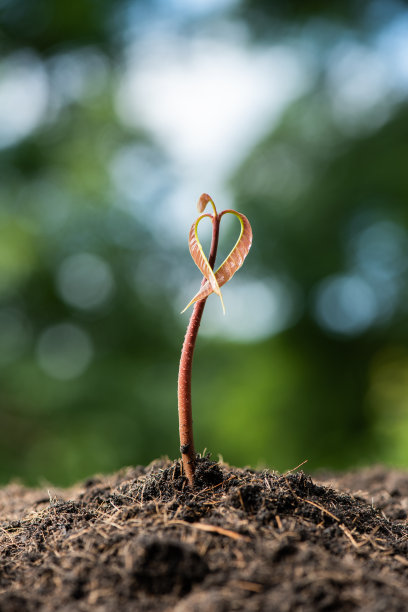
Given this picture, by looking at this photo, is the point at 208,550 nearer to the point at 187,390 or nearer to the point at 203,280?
the point at 187,390

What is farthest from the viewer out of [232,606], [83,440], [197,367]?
[197,367]

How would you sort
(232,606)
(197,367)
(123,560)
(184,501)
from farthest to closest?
1. (197,367)
2. (184,501)
3. (123,560)
4. (232,606)

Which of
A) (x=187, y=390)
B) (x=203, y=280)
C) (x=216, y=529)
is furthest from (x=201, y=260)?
→ (x=216, y=529)

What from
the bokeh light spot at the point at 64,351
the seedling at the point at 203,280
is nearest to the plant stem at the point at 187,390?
the seedling at the point at 203,280

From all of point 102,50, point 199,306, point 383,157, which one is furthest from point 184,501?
point 102,50

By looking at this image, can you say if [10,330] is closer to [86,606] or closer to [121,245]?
[121,245]

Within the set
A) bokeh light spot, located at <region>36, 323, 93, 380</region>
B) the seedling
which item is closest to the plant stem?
the seedling

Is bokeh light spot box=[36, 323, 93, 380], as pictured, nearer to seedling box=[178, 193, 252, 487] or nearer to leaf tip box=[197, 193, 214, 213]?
seedling box=[178, 193, 252, 487]

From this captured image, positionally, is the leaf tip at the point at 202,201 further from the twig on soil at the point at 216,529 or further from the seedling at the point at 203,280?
the twig on soil at the point at 216,529

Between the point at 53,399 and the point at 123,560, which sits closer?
the point at 123,560
